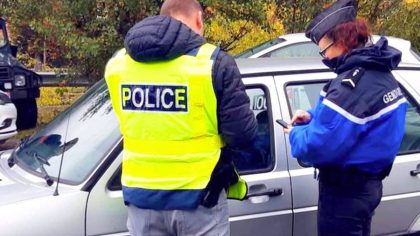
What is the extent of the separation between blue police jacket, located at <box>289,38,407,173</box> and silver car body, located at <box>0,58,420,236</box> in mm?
596

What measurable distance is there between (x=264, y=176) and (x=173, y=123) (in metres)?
0.94

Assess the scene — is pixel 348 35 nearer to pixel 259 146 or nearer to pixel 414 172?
pixel 259 146

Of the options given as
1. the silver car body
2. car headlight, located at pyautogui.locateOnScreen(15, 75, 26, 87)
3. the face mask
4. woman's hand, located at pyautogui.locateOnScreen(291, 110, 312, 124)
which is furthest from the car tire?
the face mask

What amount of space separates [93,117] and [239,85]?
3.73 ft

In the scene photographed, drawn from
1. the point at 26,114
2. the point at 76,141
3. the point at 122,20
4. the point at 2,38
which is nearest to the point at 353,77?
the point at 76,141

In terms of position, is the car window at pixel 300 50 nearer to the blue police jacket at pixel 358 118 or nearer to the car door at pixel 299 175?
the car door at pixel 299 175

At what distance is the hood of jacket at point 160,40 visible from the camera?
2727 mm

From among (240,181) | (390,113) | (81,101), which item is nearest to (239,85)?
(240,181)

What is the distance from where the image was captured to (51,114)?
1226 centimetres

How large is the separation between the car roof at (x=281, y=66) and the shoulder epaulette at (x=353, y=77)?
81cm

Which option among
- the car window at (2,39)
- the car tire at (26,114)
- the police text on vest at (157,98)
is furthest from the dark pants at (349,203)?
the car window at (2,39)

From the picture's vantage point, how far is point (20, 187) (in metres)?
3.28

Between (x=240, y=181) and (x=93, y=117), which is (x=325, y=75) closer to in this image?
(x=240, y=181)

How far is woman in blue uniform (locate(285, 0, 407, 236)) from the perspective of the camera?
2844mm
